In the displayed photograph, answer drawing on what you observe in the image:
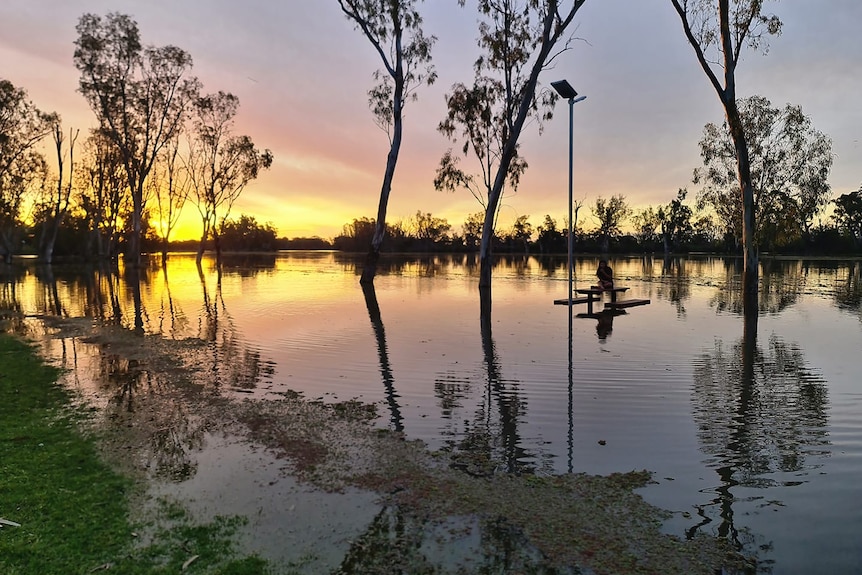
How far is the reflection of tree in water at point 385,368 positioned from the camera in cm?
673

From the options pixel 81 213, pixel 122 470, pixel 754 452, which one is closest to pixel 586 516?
pixel 754 452

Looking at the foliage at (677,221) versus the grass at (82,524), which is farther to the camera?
the foliage at (677,221)

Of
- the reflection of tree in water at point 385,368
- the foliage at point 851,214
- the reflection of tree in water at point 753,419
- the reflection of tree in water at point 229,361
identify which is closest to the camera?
the reflection of tree in water at point 753,419

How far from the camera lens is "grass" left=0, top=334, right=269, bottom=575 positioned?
3.45m

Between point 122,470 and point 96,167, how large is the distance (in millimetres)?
68814

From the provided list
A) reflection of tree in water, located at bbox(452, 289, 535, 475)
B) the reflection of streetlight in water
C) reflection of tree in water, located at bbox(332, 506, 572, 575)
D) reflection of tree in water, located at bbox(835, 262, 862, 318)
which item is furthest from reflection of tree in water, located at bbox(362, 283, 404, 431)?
reflection of tree in water, located at bbox(835, 262, 862, 318)

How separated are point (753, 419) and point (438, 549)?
4.89m

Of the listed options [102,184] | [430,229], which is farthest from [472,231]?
[102,184]

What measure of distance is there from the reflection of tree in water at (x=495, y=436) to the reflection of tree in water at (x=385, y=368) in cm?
90

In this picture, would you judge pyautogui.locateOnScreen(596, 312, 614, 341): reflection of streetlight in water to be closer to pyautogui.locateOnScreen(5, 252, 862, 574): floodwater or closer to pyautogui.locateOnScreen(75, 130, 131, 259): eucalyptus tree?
pyautogui.locateOnScreen(5, 252, 862, 574): floodwater

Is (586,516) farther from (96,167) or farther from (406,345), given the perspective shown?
(96,167)

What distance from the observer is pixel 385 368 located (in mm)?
9578

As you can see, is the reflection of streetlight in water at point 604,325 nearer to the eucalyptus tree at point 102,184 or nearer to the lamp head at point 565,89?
the lamp head at point 565,89

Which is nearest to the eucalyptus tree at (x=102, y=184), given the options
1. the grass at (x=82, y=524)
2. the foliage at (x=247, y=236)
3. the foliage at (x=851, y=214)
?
the grass at (x=82, y=524)
